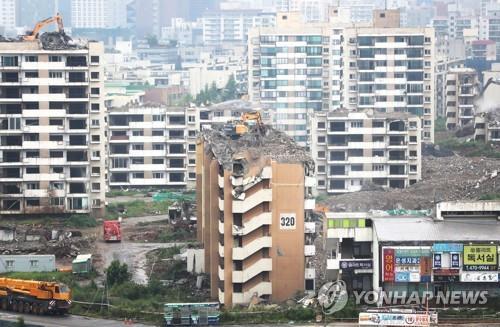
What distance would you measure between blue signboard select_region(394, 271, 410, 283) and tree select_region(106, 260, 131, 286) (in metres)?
8.11

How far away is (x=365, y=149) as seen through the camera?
209ft

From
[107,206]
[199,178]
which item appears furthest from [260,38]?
[199,178]

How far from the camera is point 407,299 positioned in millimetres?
38156

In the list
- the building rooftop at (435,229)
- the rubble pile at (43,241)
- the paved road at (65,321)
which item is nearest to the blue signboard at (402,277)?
the building rooftop at (435,229)

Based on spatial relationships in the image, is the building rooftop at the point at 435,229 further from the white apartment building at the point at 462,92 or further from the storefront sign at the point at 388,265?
the white apartment building at the point at 462,92

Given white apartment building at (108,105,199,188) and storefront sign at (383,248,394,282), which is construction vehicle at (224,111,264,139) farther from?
white apartment building at (108,105,199,188)

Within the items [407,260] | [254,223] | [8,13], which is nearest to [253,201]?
[254,223]

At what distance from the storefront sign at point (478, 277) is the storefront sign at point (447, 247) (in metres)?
0.55

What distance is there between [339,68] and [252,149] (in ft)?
135

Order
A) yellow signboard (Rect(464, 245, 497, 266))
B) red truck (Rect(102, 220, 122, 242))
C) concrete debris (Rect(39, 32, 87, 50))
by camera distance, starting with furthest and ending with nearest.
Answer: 1. concrete debris (Rect(39, 32, 87, 50))
2. red truck (Rect(102, 220, 122, 242))
3. yellow signboard (Rect(464, 245, 497, 266))

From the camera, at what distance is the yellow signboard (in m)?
37.9

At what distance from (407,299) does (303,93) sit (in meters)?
44.5

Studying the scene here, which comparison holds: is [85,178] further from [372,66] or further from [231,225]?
[372,66]

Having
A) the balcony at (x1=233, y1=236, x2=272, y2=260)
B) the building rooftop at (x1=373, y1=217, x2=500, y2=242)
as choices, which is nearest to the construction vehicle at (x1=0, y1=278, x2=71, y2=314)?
the balcony at (x1=233, y1=236, x2=272, y2=260)
